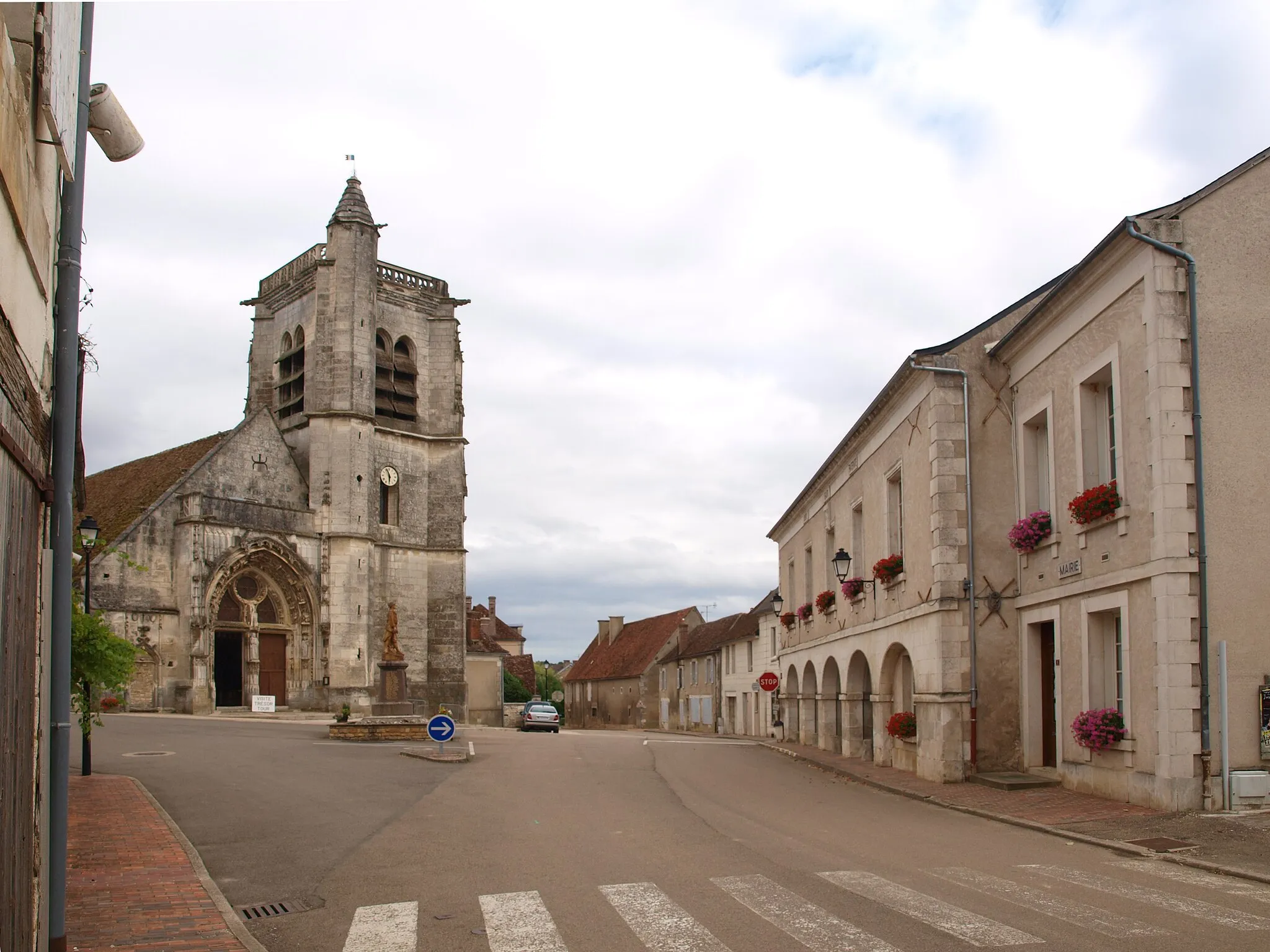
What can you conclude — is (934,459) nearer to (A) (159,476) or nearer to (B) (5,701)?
(B) (5,701)

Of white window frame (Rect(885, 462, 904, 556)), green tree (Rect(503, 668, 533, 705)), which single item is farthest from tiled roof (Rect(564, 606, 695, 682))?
white window frame (Rect(885, 462, 904, 556))

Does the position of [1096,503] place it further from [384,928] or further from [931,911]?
[384,928]

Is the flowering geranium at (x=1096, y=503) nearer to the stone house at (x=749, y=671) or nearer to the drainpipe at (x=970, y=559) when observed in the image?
the drainpipe at (x=970, y=559)

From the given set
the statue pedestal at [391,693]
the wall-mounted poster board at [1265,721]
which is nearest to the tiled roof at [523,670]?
the statue pedestal at [391,693]

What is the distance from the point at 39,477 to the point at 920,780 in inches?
532

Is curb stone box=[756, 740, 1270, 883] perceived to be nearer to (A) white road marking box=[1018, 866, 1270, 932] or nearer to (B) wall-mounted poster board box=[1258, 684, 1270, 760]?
(A) white road marking box=[1018, 866, 1270, 932]

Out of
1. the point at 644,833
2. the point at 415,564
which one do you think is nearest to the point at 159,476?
the point at 415,564

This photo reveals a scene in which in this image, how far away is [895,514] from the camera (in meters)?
20.2

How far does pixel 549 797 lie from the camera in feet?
48.6

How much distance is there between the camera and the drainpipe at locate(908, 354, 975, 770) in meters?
15.8

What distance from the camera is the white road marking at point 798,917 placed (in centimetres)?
660

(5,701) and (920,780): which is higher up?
(5,701)

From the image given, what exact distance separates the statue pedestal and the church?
25.6 ft

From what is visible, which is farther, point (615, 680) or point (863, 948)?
point (615, 680)
